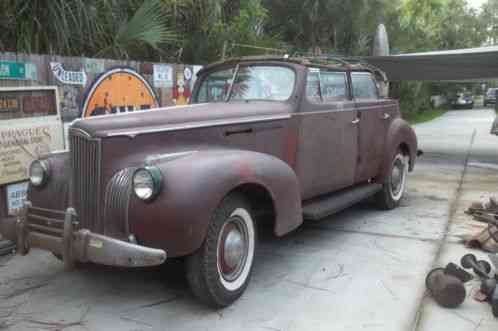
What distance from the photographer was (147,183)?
318 centimetres

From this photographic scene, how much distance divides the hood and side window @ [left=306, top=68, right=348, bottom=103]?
44 cm

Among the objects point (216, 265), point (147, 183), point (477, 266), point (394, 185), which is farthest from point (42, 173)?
point (394, 185)

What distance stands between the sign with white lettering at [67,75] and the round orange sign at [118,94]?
0.16 m

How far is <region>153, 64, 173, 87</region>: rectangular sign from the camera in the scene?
6.52 m

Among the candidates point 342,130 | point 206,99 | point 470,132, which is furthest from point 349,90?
point 470,132

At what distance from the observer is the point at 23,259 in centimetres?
459

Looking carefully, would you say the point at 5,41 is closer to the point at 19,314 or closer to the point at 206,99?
the point at 206,99

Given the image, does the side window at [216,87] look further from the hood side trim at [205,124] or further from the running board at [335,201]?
the running board at [335,201]

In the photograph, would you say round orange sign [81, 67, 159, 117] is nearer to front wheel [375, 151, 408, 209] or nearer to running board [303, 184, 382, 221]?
running board [303, 184, 382, 221]

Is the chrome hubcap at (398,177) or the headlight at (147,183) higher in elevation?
the headlight at (147,183)

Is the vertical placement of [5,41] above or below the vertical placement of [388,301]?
above

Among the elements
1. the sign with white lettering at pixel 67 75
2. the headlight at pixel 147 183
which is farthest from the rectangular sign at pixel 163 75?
the headlight at pixel 147 183

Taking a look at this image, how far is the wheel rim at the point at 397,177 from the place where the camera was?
650 cm

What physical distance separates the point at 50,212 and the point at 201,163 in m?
1.17
